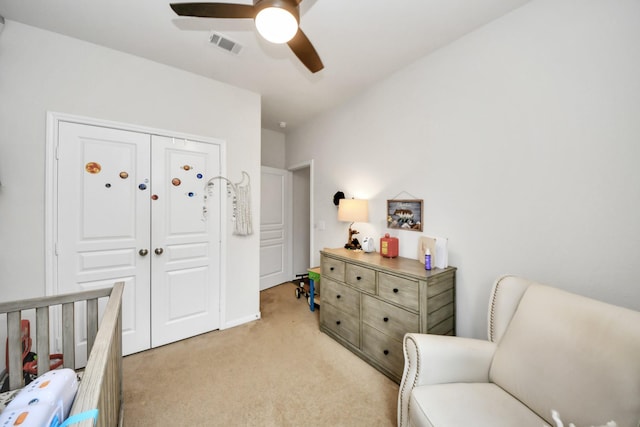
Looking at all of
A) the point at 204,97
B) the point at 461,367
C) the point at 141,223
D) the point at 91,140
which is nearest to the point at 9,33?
the point at 91,140

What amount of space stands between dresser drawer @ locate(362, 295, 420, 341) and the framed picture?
0.79 meters

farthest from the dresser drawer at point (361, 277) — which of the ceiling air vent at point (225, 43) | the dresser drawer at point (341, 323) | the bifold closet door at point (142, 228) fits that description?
the ceiling air vent at point (225, 43)

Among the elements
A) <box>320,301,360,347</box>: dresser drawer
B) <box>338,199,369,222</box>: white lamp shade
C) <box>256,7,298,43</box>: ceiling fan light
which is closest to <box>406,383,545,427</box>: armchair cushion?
<box>320,301,360,347</box>: dresser drawer

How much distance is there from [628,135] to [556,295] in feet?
3.13

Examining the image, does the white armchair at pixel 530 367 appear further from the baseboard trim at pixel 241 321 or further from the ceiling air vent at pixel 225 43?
the ceiling air vent at pixel 225 43

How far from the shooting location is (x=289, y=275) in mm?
4441

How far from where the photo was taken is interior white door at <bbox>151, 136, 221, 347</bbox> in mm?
2373

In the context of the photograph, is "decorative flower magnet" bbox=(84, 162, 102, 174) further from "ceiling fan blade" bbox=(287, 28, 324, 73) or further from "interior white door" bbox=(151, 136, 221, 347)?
Result: "ceiling fan blade" bbox=(287, 28, 324, 73)

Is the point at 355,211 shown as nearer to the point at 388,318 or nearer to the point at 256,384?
the point at 388,318

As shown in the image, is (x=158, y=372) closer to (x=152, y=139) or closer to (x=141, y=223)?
(x=141, y=223)

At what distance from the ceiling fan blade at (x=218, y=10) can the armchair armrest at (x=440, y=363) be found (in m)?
1.98

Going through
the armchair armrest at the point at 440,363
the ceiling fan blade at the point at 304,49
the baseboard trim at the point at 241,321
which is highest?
the ceiling fan blade at the point at 304,49

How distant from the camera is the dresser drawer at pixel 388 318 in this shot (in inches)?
71.0

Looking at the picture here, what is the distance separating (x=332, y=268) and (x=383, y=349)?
851 mm
